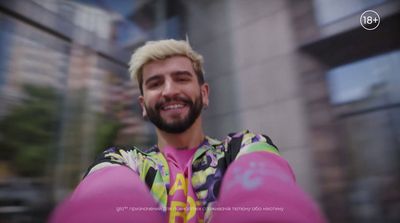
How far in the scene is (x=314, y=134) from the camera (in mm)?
954

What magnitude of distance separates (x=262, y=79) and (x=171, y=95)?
0.41m

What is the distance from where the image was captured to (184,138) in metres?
0.73

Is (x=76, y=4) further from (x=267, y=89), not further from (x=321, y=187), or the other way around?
(x=321, y=187)

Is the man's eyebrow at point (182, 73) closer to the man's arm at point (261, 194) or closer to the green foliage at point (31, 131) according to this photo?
the man's arm at point (261, 194)

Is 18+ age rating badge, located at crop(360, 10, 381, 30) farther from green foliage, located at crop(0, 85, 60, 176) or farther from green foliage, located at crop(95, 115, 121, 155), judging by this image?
green foliage, located at crop(0, 85, 60, 176)

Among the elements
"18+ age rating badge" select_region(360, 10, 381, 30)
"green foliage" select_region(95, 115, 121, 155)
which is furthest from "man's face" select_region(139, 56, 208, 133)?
"18+ age rating badge" select_region(360, 10, 381, 30)

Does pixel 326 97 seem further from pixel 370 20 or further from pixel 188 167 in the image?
pixel 188 167

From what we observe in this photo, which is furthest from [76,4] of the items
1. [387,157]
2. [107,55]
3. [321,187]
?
[387,157]

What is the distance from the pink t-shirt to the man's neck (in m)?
0.04

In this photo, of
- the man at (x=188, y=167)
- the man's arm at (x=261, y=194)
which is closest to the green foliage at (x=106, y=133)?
the man at (x=188, y=167)

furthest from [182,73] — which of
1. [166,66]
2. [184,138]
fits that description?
[184,138]

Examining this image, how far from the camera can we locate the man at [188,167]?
528 mm

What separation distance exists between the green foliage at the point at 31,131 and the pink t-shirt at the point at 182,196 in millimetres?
455

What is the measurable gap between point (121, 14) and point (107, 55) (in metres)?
0.16
